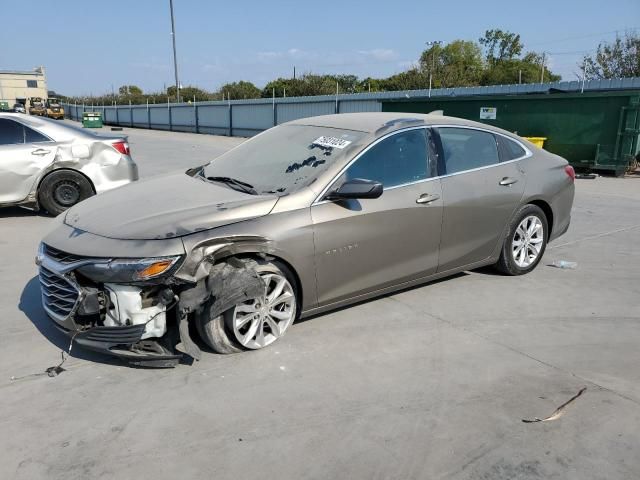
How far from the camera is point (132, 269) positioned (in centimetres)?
323

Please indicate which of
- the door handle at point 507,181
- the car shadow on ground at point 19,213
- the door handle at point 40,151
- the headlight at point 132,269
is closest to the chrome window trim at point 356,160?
the door handle at point 507,181

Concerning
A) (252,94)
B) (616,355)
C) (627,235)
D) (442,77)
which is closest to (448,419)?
(616,355)

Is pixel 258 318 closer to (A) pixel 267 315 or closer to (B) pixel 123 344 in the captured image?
(A) pixel 267 315

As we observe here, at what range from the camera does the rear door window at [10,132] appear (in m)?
7.37

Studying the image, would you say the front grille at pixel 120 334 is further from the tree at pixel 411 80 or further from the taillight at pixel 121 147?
the tree at pixel 411 80

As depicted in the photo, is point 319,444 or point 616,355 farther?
point 616,355

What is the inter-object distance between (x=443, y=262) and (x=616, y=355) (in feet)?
4.81

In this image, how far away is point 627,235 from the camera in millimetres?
7242

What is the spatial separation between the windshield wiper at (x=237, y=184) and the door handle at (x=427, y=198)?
1.32 metres

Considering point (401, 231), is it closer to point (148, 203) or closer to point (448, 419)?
point (448, 419)

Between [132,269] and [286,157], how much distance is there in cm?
167

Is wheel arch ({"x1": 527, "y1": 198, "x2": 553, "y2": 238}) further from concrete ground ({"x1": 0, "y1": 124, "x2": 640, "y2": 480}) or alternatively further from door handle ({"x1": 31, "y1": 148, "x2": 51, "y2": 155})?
door handle ({"x1": 31, "y1": 148, "x2": 51, "y2": 155})

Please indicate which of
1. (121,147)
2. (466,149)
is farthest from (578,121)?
(121,147)

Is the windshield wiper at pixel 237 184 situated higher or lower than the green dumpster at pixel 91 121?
higher
